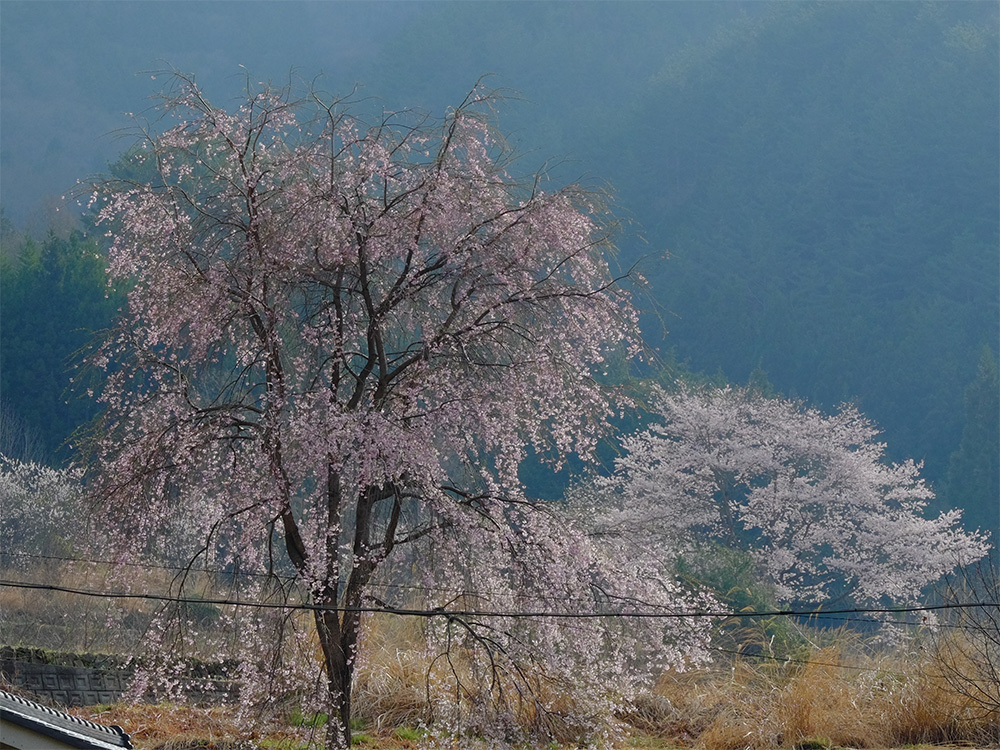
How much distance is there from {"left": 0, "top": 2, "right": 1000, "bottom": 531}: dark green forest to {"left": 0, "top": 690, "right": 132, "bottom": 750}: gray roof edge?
2711 cm

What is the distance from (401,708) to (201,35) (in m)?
65.7

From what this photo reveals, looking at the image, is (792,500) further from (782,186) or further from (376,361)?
(782,186)

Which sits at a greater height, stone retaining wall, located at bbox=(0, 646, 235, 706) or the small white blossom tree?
the small white blossom tree

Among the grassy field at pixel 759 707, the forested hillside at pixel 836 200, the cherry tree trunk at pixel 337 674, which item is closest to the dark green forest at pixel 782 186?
the forested hillside at pixel 836 200

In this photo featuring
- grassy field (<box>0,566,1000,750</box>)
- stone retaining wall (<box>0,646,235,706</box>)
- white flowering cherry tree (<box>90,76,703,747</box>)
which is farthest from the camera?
stone retaining wall (<box>0,646,235,706</box>)

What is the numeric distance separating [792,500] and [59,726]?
22.7 metres

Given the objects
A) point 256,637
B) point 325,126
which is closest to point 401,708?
point 256,637

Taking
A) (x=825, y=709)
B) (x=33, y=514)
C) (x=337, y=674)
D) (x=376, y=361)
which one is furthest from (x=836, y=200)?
(x=337, y=674)

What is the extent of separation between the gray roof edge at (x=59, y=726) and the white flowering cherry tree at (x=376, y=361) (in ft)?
10.2

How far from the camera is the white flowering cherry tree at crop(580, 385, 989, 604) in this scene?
953 inches

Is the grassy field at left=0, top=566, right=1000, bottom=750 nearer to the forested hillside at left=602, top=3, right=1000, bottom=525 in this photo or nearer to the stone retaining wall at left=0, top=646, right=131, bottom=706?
the stone retaining wall at left=0, top=646, right=131, bottom=706

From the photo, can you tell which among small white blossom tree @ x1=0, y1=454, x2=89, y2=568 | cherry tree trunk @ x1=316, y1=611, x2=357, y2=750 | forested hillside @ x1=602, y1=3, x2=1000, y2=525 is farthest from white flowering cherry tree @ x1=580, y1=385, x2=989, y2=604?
cherry tree trunk @ x1=316, y1=611, x2=357, y2=750

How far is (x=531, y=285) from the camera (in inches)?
292

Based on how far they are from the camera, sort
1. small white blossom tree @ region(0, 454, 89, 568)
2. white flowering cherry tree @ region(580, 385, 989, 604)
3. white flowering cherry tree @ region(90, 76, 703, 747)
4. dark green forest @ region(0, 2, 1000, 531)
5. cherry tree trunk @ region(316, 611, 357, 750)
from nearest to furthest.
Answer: white flowering cherry tree @ region(90, 76, 703, 747) → cherry tree trunk @ region(316, 611, 357, 750) → small white blossom tree @ region(0, 454, 89, 568) → white flowering cherry tree @ region(580, 385, 989, 604) → dark green forest @ region(0, 2, 1000, 531)
